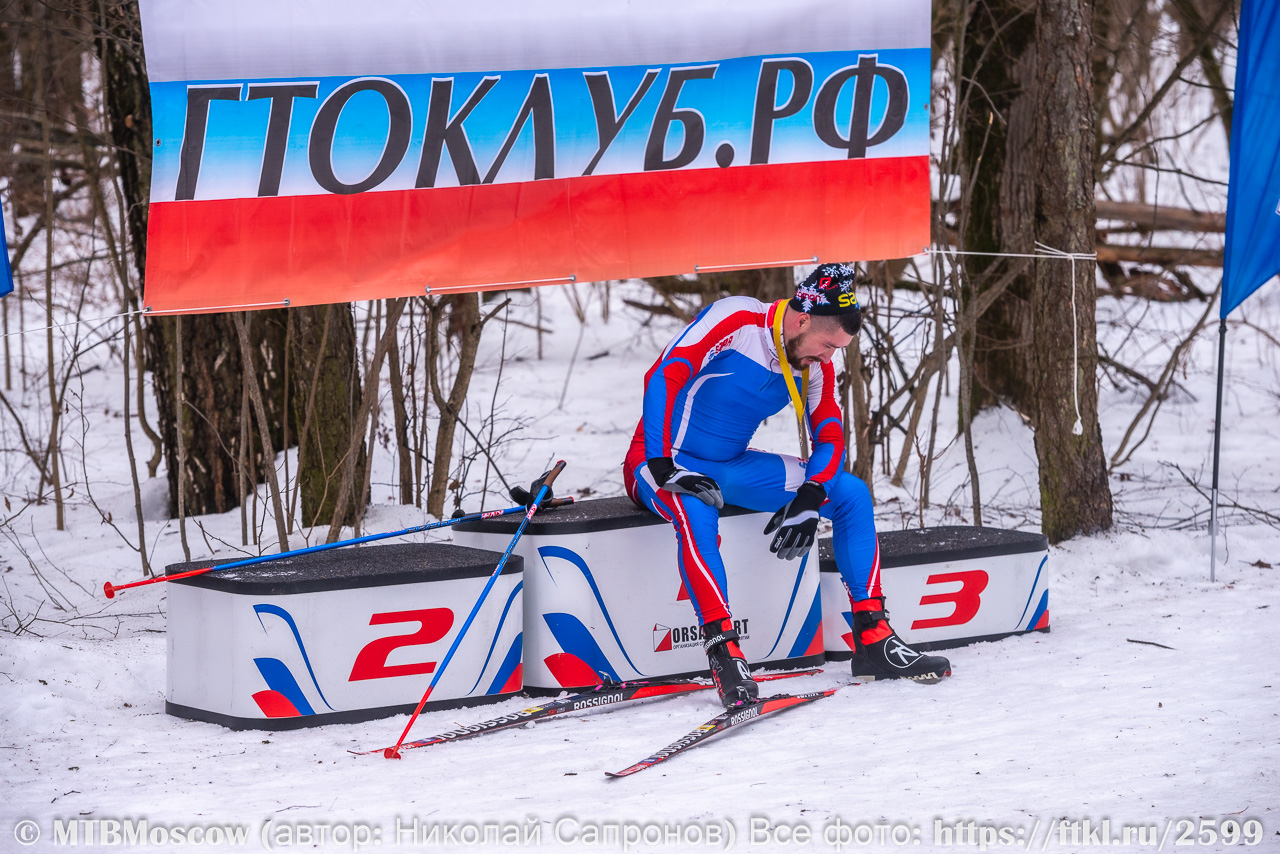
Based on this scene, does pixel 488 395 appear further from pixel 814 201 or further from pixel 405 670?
pixel 405 670

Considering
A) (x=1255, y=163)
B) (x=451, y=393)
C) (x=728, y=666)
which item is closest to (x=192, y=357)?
(x=451, y=393)

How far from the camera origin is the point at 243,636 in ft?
12.1

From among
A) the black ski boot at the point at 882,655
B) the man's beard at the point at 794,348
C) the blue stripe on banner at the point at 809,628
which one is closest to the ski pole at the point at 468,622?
the man's beard at the point at 794,348

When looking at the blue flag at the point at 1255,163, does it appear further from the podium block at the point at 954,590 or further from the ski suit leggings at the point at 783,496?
the ski suit leggings at the point at 783,496

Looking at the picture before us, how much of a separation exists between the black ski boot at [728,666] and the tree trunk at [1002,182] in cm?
414

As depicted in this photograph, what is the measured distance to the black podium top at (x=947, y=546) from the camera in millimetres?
4531

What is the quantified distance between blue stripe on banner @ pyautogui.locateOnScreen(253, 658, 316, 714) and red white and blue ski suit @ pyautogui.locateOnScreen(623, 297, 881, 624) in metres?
1.34

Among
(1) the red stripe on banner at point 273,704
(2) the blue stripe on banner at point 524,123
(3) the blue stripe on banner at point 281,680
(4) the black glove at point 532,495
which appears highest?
(2) the blue stripe on banner at point 524,123

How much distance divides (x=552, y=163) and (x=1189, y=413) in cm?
666

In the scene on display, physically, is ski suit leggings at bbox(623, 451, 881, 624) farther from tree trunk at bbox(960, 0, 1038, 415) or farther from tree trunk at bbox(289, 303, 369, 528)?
tree trunk at bbox(960, 0, 1038, 415)

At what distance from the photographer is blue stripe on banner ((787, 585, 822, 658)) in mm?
4469

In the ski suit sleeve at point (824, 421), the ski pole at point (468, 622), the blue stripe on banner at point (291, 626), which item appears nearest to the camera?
the ski pole at point (468, 622)

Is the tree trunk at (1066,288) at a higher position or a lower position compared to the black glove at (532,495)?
higher

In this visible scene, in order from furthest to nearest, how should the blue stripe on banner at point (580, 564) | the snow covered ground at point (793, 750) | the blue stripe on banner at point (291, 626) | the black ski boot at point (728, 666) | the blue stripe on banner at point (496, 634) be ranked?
the blue stripe on banner at point (580, 564) < the blue stripe on banner at point (496, 634) < the black ski boot at point (728, 666) < the blue stripe on banner at point (291, 626) < the snow covered ground at point (793, 750)
